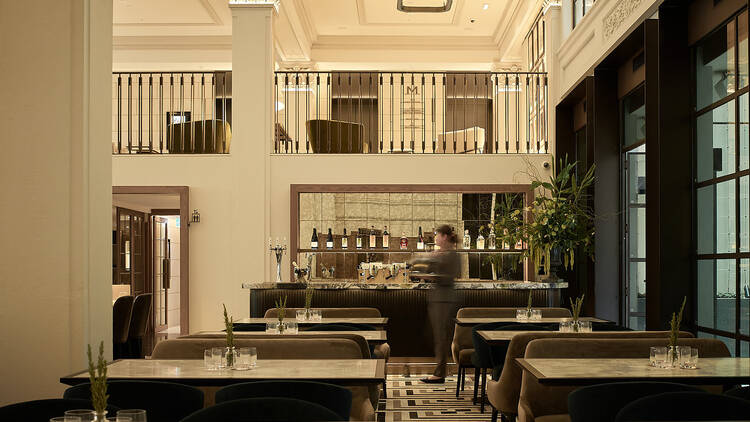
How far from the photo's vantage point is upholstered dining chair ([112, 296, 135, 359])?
26.6ft

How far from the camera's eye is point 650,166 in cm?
630

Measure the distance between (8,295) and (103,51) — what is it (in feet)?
4.64

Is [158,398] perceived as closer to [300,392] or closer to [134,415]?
[300,392]

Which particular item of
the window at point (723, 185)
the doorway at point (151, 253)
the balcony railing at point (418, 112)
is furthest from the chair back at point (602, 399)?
the balcony railing at point (418, 112)

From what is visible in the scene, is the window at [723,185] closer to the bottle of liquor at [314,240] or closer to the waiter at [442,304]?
the waiter at [442,304]

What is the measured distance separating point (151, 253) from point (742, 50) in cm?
1180

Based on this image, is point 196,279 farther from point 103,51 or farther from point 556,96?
point 103,51

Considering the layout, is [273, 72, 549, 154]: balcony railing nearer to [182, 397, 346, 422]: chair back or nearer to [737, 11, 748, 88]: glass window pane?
[737, 11, 748, 88]: glass window pane

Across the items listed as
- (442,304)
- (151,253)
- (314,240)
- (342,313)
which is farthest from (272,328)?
(151,253)

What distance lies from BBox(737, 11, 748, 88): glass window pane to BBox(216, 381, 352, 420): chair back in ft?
12.2

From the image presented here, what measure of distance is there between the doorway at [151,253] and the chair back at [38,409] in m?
8.38

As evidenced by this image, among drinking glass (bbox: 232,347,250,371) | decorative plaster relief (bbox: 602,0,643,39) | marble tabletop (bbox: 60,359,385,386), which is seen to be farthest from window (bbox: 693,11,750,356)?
drinking glass (bbox: 232,347,250,371)

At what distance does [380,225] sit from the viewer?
36.6 feet

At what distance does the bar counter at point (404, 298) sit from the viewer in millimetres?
8312
